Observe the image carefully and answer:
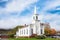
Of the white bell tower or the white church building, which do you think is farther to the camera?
the white church building

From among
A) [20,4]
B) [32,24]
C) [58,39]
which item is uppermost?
[20,4]

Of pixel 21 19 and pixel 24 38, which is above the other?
pixel 21 19

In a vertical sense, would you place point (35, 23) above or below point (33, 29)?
above

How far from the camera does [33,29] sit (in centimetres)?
983

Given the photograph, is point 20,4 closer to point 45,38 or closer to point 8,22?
point 8,22

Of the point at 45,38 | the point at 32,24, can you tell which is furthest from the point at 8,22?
the point at 45,38

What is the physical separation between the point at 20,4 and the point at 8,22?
2.75ft

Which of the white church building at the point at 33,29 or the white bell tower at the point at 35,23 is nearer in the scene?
the white bell tower at the point at 35,23

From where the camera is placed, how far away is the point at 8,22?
922 cm

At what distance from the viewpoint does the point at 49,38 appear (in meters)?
9.62

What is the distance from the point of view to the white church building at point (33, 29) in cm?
951

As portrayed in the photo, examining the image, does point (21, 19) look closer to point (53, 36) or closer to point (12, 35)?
point (12, 35)

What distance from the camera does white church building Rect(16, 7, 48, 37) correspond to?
9.51 meters

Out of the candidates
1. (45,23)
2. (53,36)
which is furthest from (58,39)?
(45,23)
